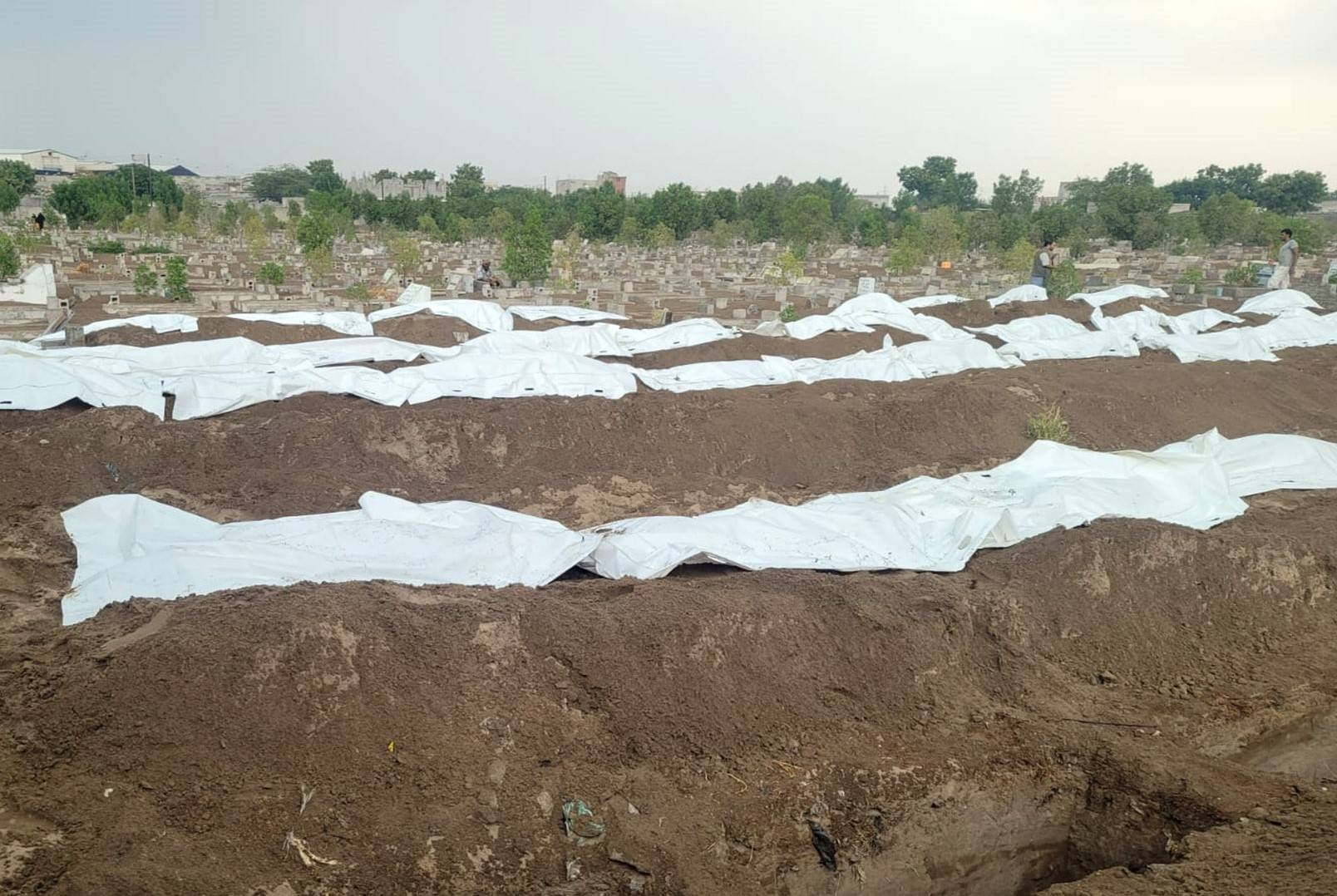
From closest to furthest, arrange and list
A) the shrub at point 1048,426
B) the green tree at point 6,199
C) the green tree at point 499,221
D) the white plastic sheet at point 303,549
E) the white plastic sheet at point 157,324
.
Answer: the white plastic sheet at point 303,549 < the shrub at point 1048,426 < the white plastic sheet at point 157,324 < the green tree at point 6,199 < the green tree at point 499,221

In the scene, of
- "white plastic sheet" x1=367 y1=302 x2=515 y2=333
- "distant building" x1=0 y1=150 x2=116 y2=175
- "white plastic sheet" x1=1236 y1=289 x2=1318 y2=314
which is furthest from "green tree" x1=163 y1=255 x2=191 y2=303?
"distant building" x1=0 y1=150 x2=116 y2=175

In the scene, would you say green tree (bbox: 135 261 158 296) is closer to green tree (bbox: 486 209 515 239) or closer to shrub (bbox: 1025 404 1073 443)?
green tree (bbox: 486 209 515 239)

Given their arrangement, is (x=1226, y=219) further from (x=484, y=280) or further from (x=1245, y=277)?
(x=484, y=280)

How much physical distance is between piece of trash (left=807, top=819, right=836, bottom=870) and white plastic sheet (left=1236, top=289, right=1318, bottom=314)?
18129 mm

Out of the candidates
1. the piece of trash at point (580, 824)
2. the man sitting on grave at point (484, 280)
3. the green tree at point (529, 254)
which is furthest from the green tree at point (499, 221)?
the piece of trash at point (580, 824)

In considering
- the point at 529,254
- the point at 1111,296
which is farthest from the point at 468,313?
the point at 1111,296

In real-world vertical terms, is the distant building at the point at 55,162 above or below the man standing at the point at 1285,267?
above

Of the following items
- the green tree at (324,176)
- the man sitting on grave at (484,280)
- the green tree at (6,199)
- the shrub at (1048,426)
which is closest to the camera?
the shrub at (1048,426)

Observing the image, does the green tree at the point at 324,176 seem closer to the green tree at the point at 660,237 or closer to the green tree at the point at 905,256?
the green tree at the point at 660,237

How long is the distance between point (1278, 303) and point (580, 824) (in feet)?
65.1

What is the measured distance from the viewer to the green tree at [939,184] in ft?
208

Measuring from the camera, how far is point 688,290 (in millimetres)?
23406

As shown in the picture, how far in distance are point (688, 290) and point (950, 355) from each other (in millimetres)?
11738

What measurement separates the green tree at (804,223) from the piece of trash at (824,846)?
87.1 ft
